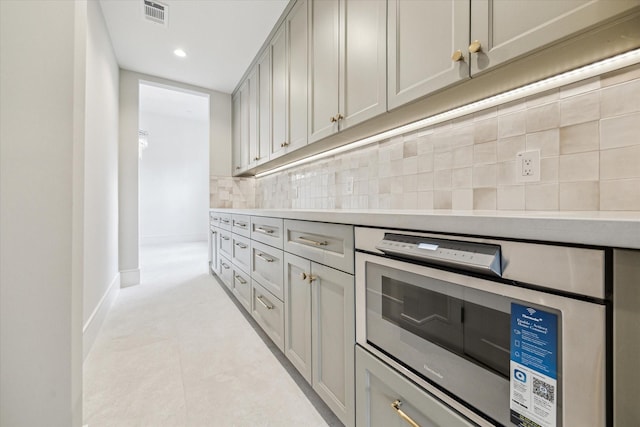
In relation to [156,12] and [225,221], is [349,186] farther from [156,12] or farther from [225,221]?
[156,12]

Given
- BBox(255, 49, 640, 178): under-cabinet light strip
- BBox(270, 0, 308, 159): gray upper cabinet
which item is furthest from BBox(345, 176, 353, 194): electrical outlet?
BBox(270, 0, 308, 159): gray upper cabinet

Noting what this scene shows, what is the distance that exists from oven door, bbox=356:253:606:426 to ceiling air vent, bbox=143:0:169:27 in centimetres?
270

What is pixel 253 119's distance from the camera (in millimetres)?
3082

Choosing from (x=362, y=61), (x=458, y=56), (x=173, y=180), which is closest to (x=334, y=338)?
(x=458, y=56)

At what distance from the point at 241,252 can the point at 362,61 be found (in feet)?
5.74

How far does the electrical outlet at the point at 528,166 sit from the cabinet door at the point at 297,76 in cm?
131

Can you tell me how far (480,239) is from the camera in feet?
1.98

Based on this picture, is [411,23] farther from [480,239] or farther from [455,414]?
[455,414]

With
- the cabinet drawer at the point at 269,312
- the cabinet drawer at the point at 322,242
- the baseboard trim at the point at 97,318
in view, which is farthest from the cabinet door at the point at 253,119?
the baseboard trim at the point at 97,318

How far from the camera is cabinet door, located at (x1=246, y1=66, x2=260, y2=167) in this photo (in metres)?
2.98

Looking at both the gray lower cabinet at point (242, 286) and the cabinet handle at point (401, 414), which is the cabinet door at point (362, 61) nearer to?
the cabinet handle at point (401, 414)

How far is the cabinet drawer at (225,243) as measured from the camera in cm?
276

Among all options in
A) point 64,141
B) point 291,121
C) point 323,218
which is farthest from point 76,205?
point 291,121

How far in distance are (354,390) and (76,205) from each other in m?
1.19
